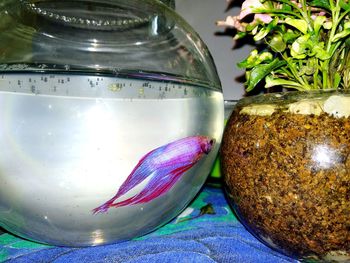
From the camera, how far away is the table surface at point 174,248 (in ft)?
1.51

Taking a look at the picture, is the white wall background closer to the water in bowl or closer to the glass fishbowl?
the glass fishbowl

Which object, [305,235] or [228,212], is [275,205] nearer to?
[305,235]

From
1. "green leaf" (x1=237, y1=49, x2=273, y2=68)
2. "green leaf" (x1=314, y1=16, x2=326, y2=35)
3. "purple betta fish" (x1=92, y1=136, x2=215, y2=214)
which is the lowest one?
"purple betta fish" (x1=92, y1=136, x2=215, y2=214)

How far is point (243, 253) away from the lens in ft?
1.54

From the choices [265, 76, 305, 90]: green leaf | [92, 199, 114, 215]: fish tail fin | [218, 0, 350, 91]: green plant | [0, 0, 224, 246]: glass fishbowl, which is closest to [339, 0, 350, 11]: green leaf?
[218, 0, 350, 91]: green plant

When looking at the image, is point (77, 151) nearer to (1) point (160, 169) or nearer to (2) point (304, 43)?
(1) point (160, 169)

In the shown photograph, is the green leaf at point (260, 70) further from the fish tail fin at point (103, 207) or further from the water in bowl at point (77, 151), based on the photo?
the fish tail fin at point (103, 207)

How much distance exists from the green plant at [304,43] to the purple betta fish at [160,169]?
0.13m

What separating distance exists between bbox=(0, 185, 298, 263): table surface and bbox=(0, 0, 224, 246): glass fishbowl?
0.07 ft

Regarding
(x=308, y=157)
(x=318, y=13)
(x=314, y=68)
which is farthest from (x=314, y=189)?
(x=318, y=13)

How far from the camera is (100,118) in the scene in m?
0.43

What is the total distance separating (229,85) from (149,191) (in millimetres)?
635

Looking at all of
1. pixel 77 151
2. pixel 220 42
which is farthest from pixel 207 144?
pixel 220 42

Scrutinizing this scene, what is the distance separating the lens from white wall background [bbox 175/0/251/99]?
995mm
